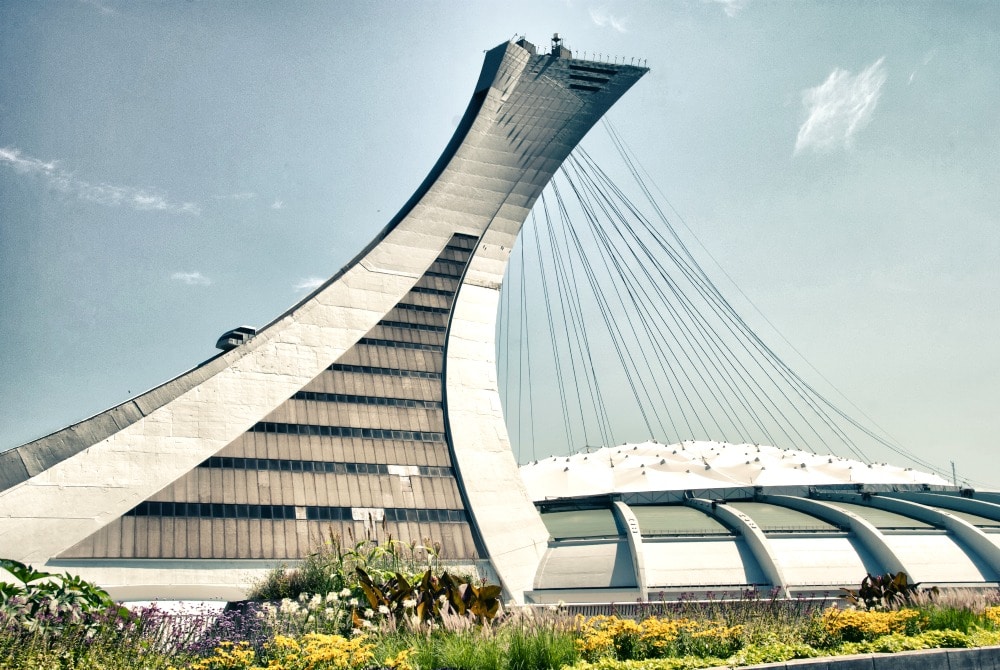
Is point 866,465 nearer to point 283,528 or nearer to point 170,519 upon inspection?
point 283,528

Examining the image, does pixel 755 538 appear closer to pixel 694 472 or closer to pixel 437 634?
pixel 694 472

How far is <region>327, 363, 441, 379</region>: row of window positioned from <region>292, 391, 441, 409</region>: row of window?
1.94m

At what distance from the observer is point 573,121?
70250 millimetres

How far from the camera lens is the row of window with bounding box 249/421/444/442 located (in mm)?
44844

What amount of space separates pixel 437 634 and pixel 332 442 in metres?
30.4

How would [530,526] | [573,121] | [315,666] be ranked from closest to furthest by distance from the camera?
[315,666] → [530,526] → [573,121]

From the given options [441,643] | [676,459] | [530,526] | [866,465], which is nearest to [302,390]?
[530,526]

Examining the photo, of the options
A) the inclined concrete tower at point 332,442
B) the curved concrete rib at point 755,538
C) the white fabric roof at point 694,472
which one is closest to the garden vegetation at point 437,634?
the inclined concrete tower at point 332,442

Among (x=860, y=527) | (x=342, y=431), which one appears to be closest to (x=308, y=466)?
(x=342, y=431)

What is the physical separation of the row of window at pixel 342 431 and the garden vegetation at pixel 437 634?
24995mm

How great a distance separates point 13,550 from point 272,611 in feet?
77.0

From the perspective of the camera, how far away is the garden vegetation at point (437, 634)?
14.6m

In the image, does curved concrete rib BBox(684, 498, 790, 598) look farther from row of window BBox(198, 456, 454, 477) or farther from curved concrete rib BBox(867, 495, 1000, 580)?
row of window BBox(198, 456, 454, 477)

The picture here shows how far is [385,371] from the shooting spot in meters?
51.3
